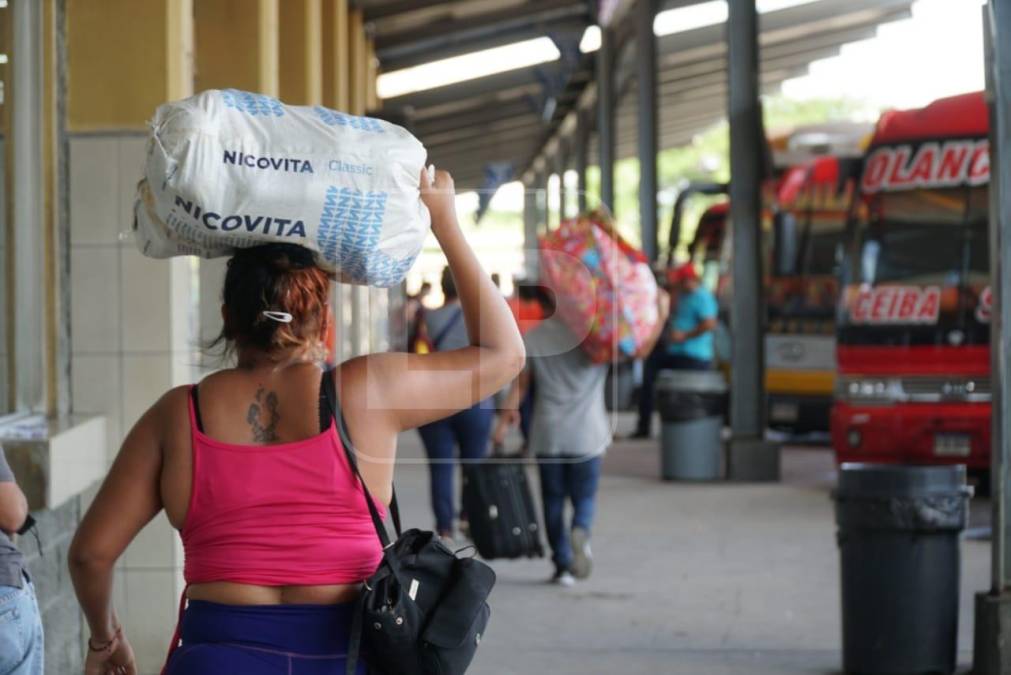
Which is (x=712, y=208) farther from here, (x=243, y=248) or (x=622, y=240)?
(x=243, y=248)

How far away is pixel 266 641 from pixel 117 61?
4384 mm

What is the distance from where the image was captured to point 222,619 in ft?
10.3

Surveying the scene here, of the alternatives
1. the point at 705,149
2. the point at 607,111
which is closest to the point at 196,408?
the point at 607,111

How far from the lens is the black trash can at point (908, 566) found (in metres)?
7.30

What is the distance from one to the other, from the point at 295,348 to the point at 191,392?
0.22 meters

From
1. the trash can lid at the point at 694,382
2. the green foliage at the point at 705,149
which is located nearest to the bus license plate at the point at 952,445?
the trash can lid at the point at 694,382

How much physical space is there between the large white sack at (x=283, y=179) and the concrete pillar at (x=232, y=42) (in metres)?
5.50

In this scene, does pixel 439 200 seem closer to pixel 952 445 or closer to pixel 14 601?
pixel 14 601

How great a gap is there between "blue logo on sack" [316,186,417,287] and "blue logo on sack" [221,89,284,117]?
0.72 feet

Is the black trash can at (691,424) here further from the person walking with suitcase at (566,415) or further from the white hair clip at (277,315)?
the white hair clip at (277,315)

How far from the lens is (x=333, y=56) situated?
15438 millimetres

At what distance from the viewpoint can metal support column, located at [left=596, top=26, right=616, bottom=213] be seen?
88.5ft

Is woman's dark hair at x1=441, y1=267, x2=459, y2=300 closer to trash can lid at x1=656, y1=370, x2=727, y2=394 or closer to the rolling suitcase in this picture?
the rolling suitcase

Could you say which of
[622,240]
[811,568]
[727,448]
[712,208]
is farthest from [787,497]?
[712,208]
